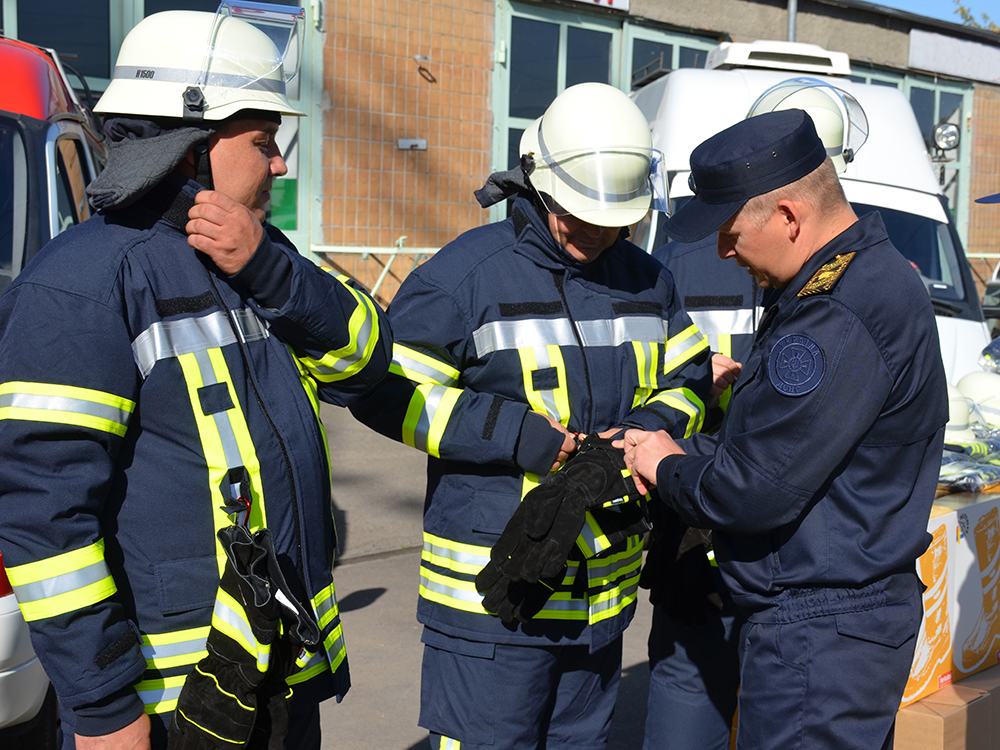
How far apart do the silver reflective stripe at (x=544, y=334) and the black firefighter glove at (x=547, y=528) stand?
0.28m

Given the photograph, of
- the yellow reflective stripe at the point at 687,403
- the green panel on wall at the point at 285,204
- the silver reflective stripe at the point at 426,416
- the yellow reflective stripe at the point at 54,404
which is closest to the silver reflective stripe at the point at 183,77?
the yellow reflective stripe at the point at 54,404

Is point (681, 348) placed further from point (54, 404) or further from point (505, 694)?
point (54, 404)

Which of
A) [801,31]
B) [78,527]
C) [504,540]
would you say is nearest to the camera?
[78,527]

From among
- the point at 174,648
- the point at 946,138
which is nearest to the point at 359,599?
A: the point at 174,648

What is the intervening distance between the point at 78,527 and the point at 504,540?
1.06 m

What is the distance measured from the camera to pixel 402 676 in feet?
14.0

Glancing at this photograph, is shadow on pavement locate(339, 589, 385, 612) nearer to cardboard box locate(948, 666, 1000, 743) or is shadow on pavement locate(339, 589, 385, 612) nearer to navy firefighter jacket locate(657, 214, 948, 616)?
cardboard box locate(948, 666, 1000, 743)

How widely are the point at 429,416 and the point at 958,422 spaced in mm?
2540

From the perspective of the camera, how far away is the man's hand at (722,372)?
3.05m

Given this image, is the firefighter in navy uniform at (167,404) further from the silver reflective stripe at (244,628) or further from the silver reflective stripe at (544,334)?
the silver reflective stripe at (544,334)

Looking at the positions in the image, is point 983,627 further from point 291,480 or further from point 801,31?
point 801,31

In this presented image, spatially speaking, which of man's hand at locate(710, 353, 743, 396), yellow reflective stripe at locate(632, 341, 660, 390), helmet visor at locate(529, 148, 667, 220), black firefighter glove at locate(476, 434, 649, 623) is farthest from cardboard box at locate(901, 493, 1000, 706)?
helmet visor at locate(529, 148, 667, 220)

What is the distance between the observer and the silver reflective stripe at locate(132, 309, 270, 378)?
1764 mm

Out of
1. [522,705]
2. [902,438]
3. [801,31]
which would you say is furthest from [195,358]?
[801,31]
